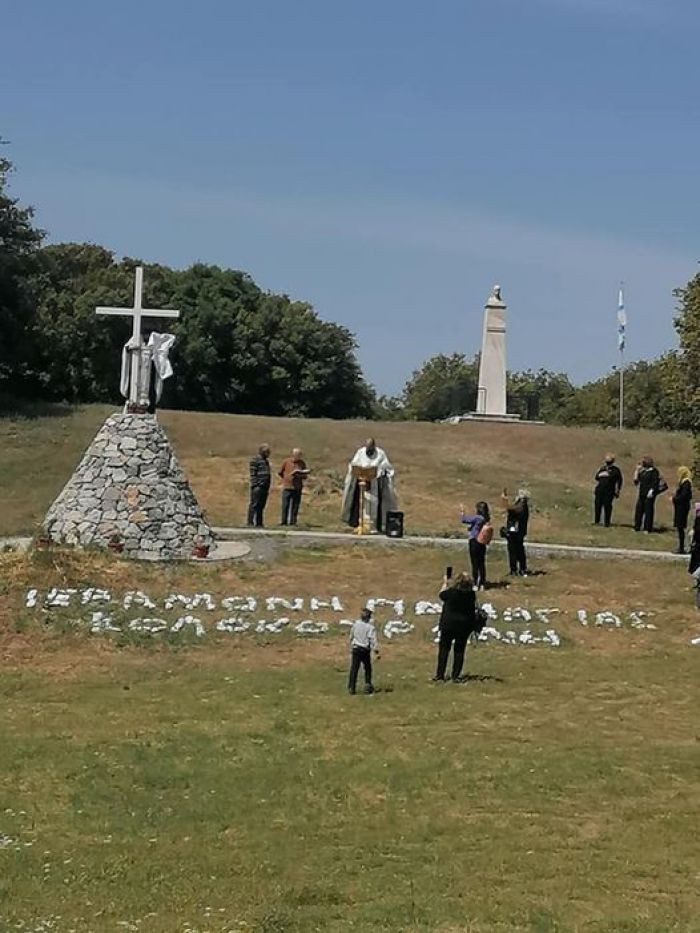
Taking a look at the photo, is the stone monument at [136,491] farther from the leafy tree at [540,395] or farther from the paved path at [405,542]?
the leafy tree at [540,395]

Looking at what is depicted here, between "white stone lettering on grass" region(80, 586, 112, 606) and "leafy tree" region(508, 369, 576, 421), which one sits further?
"leafy tree" region(508, 369, 576, 421)

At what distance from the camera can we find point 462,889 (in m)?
9.55

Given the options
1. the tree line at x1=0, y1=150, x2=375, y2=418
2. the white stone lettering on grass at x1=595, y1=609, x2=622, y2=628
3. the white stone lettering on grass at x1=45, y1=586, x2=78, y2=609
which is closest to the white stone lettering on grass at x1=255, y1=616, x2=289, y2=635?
the white stone lettering on grass at x1=45, y1=586, x2=78, y2=609

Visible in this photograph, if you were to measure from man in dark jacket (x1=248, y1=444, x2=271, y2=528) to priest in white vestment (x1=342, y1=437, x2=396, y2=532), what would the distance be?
5.86ft

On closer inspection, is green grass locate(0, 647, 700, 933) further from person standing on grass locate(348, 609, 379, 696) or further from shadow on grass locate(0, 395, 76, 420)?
shadow on grass locate(0, 395, 76, 420)

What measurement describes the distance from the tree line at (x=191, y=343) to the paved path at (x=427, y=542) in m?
23.9

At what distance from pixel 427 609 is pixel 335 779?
1011 centimetres

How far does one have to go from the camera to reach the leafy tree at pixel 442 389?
A: 101562 mm

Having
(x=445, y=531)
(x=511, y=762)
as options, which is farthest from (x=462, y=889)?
(x=445, y=531)

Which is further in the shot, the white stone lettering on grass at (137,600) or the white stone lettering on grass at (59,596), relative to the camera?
the white stone lettering on grass at (137,600)

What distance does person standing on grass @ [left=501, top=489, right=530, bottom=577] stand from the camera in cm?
2502

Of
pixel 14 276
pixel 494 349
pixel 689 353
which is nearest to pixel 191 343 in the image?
pixel 14 276

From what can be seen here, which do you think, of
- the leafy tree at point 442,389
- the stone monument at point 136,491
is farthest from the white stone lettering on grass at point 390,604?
the leafy tree at point 442,389

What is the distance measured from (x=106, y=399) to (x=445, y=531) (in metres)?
34.0
